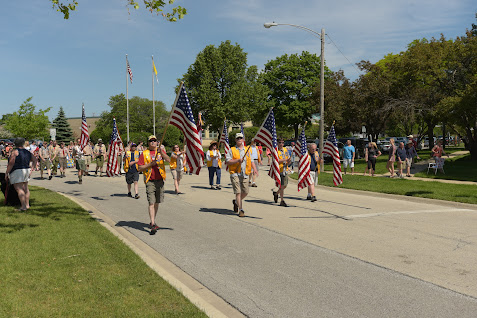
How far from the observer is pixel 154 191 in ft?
27.6

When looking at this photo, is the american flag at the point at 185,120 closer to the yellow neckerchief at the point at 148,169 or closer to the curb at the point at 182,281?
the yellow neckerchief at the point at 148,169

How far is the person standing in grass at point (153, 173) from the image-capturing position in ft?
26.9

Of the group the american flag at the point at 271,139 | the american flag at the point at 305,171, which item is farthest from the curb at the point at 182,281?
the american flag at the point at 305,171

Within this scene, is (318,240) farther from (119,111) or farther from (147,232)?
(119,111)

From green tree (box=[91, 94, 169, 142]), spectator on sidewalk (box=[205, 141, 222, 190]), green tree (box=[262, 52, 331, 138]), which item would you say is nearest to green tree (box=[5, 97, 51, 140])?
green tree (box=[91, 94, 169, 142])

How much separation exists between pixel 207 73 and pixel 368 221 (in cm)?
4229

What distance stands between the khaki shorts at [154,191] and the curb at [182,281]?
2.68ft

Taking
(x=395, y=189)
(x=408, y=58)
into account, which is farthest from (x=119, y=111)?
(x=395, y=189)

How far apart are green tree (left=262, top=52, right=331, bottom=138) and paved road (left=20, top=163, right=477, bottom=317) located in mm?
46415

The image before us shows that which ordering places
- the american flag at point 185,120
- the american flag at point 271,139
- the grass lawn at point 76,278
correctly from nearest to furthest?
the grass lawn at point 76,278, the american flag at point 185,120, the american flag at point 271,139

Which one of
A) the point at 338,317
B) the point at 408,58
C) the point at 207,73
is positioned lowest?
the point at 338,317

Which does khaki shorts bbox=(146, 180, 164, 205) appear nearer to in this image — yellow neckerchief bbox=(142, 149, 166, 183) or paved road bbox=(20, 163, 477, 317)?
yellow neckerchief bbox=(142, 149, 166, 183)

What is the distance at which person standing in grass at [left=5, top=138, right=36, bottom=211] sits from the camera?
399 inches

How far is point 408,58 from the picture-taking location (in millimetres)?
27328
